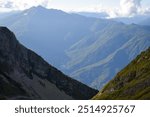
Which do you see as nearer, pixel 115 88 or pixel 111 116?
pixel 111 116

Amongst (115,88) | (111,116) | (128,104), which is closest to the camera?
(111,116)

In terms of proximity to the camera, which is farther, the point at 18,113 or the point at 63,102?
the point at 63,102

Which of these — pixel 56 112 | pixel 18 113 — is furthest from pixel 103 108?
pixel 18 113

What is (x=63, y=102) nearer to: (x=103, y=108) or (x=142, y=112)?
(x=103, y=108)

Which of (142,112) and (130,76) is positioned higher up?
(142,112)

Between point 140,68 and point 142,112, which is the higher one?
point 142,112

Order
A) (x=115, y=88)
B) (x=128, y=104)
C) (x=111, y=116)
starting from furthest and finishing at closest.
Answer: (x=115, y=88) < (x=128, y=104) < (x=111, y=116)

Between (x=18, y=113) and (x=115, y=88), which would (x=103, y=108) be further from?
(x=115, y=88)

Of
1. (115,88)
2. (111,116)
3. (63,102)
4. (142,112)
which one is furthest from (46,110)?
(115,88)
